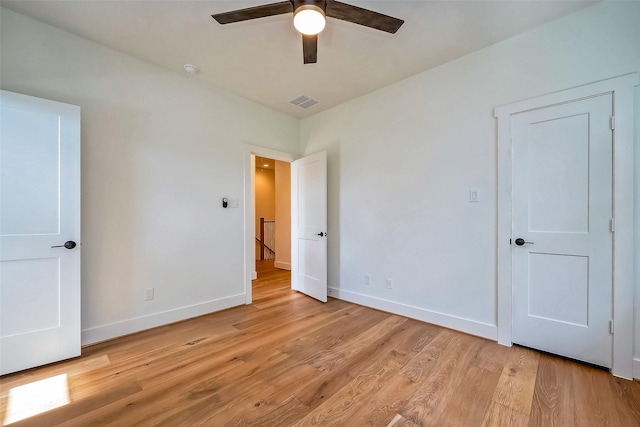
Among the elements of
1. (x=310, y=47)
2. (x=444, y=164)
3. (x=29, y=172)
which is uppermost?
(x=310, y=47)

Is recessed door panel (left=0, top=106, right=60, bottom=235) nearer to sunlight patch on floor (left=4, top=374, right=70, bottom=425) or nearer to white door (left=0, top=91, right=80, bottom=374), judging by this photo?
white door (left=0, top=91, right=80, bottom=374)

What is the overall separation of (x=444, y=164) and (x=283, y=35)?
79.2 inches

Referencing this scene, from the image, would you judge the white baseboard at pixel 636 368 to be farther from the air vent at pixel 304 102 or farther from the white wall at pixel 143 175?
the air vent at pixel 304 102

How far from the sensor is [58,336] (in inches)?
84.2

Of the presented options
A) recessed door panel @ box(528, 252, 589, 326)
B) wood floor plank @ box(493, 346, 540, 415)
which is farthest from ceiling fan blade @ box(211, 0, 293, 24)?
wood floor plank @ box(493, 346, 540, 415)

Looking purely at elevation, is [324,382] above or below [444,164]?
below

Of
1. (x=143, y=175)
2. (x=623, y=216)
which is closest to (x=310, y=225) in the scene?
(x=143, y=175)

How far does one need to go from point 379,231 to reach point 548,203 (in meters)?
1.65

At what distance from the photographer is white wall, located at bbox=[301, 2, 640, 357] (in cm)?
213

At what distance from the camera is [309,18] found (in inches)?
67.7

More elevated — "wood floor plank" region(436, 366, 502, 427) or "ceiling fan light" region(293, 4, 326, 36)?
"ceiling fan light" region(293, 4, 326, 36)

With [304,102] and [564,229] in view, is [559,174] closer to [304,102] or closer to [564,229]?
[564,229]

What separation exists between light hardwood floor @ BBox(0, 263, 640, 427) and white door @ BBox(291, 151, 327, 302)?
44.3 inches

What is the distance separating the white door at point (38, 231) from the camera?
197cm
